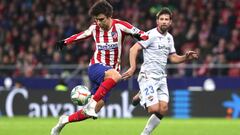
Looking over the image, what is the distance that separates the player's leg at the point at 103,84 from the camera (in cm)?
998

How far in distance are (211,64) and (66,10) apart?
650 cm

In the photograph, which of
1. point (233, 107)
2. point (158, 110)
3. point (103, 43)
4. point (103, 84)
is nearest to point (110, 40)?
point (103, 43)

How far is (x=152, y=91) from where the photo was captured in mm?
11508

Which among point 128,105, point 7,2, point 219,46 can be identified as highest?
point 7,2

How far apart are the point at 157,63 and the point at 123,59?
9717 millimetres

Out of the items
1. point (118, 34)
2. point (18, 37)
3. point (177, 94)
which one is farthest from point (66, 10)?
point (118, 34)

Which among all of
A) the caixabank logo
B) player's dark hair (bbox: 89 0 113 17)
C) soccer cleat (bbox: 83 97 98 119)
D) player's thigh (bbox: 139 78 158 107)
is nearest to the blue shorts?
soccer cleat (bbox: 83 97 98 119)

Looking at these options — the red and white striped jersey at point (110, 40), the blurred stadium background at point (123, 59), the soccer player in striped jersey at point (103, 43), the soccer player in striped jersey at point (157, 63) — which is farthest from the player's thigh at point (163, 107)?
the blurred stadium background at point (123, 59)

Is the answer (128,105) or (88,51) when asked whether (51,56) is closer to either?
(88,51)

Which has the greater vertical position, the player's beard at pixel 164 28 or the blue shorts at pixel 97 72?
the player's beard at pixel 164 28

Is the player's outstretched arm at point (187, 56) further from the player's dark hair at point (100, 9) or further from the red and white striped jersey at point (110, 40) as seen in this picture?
the player's dark hair at point (100, 9)

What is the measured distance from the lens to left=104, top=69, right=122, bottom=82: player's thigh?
10195 millimetres

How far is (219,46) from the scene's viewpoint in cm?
2181

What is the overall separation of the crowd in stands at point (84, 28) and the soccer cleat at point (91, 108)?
11235 millimetres
